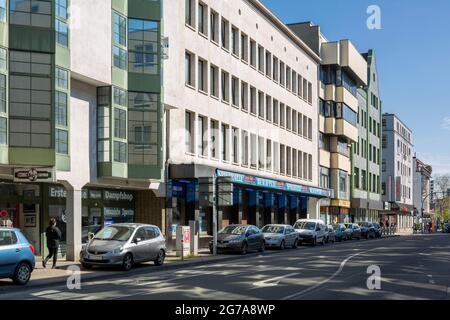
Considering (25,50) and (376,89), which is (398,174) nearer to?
(376,89)

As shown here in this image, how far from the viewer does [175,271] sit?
73.1 ft

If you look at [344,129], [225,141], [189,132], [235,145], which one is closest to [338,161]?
[344,129]

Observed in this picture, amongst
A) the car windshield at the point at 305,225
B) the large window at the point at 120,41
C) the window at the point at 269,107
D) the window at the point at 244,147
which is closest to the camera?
the large window at the point at 120,41

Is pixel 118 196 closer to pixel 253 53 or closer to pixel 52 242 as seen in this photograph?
pixel 52 242

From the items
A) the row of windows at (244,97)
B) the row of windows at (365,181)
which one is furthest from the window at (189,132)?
the row of windows at (365,181)

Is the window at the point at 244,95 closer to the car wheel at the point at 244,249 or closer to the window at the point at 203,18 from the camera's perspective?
the window at the point at 203,18

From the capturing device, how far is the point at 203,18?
37781mm

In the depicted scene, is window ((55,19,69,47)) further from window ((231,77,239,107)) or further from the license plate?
window ((231,77,239,107))

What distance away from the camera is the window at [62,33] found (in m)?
24.1

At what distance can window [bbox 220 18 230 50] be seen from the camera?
134 ft

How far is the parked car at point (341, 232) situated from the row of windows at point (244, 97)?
8377 millimetres

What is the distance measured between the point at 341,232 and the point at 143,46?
90.2 feet

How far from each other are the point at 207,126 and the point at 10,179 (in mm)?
15319
